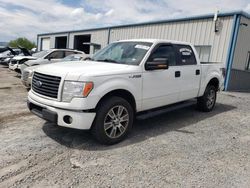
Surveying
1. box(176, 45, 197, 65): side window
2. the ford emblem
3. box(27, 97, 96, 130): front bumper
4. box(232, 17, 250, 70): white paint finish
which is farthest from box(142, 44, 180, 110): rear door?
box(232, 17, 250, 70): white paint finish

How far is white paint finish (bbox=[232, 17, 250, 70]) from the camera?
11625 millimetres

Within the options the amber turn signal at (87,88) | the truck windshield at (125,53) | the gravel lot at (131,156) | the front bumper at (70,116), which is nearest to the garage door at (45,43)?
the gravel lot at (131,156)

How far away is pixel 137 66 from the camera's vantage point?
14.2ft

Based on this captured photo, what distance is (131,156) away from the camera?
3.65 metres

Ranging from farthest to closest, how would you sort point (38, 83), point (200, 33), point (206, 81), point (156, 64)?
1. point (200, 33)
2. point (206, 81)
3. point (156, 64)
4. point (38, 83)

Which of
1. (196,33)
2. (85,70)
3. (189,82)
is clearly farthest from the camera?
(196,33)

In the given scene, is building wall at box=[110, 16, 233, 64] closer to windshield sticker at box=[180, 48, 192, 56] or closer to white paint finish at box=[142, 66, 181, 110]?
windshield sticker at box=[180, 48, 192, 56]

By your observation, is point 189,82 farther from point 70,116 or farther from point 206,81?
point 70,116

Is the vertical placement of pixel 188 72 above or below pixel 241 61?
below

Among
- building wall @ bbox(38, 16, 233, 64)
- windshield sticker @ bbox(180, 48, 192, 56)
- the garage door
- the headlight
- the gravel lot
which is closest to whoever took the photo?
the gravel lot

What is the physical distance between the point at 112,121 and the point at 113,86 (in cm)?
64

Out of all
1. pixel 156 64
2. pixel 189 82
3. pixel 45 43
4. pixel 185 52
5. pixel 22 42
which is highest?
pixel 22 42

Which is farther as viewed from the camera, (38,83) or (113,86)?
(38,83)

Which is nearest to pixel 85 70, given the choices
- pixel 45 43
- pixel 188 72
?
pixel 188 72
